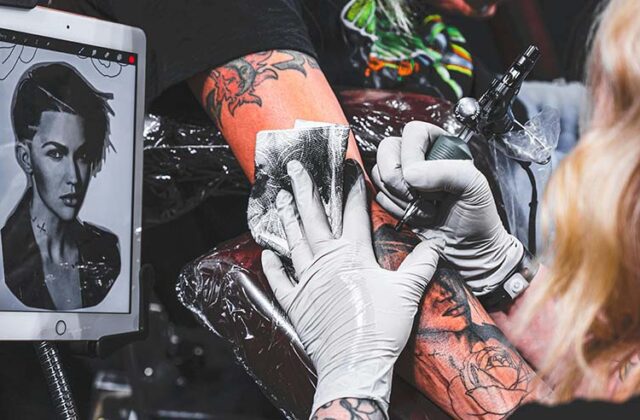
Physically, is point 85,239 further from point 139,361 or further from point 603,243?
point 139,361

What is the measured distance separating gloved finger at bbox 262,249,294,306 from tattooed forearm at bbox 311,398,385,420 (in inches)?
6.2

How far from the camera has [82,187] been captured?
45.0 inches

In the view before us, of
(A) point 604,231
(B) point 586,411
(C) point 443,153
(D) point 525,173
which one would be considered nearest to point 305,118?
(C) point 443,153

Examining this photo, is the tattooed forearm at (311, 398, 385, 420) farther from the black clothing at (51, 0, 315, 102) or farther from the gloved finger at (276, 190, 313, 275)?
the black clothing at (51, 0, 315, 102)

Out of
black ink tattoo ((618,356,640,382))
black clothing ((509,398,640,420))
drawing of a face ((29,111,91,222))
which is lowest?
black ink tattoo ((618,356,640,382))

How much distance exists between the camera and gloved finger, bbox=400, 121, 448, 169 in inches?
44.5

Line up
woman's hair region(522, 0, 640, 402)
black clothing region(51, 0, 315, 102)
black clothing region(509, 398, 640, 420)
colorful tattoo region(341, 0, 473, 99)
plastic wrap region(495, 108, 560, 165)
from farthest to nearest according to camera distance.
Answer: colorful tattoo region(341, 0, 473, 99) → plastic wrap region(495, 108, 560, 165) → black clothing region(51, 0, 315, 102) → woman's hair region(522, 0, 640, 402) → black clothing region(509, 398, 640, 420)

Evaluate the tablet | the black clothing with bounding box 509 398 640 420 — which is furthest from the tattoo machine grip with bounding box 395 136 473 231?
the black clothing with bounding box 509 398 640 420

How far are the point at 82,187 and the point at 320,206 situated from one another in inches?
11.3

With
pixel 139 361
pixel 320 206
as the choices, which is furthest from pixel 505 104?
pixel 139 361

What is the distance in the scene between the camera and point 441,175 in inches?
43.2

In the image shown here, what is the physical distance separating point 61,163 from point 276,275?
0.93 feet

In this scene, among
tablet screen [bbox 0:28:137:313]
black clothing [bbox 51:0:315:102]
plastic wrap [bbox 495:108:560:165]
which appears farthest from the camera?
plastic wrap [bbox 495:108:560:165]

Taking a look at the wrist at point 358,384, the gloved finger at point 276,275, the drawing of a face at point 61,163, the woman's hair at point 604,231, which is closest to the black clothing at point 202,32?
the drawing of a face at point 61,163
